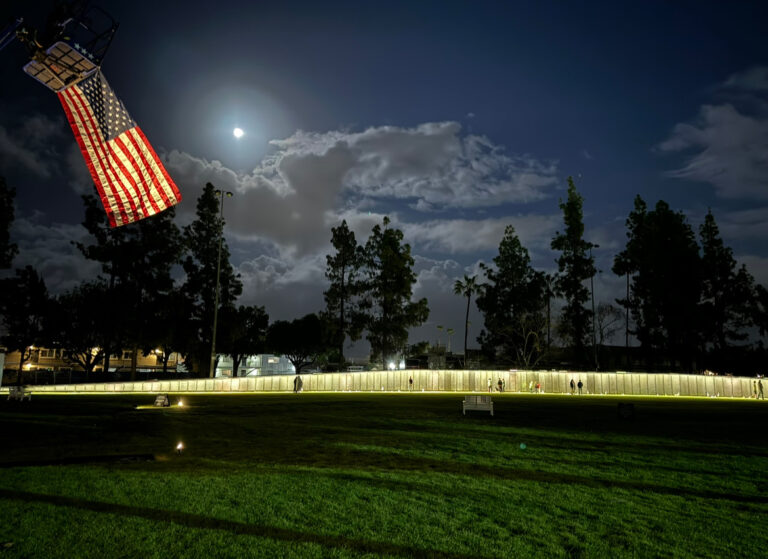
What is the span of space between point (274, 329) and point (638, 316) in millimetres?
60686

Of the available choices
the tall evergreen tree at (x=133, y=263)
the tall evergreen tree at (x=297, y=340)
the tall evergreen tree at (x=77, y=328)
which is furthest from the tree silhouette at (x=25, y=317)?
the tall evergreen tree at (x=297, y=340)

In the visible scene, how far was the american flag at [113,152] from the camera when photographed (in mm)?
15266

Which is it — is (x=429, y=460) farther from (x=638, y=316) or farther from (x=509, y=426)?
(x=638, y=316)

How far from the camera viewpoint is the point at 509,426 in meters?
15.4

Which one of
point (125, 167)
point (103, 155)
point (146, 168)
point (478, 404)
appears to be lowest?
point (478, 404)

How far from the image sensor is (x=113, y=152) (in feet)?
51.1

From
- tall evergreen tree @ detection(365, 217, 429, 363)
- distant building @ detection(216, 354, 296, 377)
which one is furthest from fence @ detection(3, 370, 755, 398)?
distant building @ detection(216, 354, 296, 377)

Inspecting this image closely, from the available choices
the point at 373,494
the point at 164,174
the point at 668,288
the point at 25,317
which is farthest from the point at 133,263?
the point at 668,288

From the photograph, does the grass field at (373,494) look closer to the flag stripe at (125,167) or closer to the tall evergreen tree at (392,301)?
the flag stripe at (125,167)

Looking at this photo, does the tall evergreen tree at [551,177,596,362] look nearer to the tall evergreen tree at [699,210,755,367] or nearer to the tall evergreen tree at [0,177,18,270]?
the tall evergreen tree at [699,210,755,367]

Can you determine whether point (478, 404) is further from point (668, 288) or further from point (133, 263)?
point (668, 288)

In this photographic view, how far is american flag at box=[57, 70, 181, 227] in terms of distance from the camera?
1527cm

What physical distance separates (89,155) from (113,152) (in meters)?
0.71

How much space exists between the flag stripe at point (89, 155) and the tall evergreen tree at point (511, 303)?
55228 millimetres
